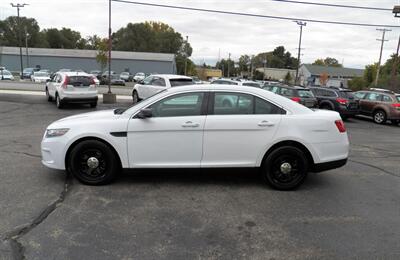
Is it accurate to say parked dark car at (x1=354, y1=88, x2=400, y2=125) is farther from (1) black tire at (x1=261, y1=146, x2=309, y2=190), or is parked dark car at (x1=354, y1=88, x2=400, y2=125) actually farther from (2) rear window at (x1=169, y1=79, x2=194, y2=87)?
(1) black tire at (x1=261, y1=146, x2=309, y2=190)

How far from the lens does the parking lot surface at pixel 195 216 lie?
376 cm

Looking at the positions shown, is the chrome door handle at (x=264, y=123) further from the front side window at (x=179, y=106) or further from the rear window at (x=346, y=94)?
the rear window at (x=346, y=94)

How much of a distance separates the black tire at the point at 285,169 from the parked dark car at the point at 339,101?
515 inches

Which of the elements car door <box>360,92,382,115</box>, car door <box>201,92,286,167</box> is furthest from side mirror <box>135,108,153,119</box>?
car door <box>360,92,382,115</box>

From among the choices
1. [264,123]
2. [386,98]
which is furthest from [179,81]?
[264,123]

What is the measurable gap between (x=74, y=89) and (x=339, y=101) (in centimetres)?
1243

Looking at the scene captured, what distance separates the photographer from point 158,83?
1722 cm

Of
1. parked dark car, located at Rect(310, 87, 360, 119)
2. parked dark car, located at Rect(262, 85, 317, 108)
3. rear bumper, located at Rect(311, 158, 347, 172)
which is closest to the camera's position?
rear bumper, located at Rect(311, 158, 347, 172)

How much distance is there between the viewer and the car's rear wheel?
18.2m

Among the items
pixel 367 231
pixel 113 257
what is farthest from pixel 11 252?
pixel 367 231

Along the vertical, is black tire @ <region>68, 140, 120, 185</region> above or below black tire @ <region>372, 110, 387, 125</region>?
above

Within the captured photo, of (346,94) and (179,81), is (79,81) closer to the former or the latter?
(179,81)

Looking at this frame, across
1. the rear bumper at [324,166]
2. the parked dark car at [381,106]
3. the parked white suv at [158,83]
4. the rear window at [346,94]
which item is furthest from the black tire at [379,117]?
the rear bumper at [324,166]

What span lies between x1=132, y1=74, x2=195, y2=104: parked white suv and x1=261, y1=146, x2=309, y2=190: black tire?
393 inches
